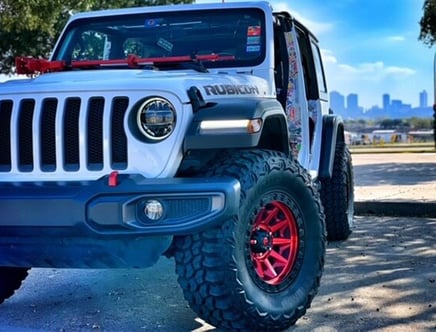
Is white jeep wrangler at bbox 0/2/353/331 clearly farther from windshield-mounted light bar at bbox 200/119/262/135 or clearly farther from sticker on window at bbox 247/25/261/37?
sticker on window at bbox 247/25/261/37

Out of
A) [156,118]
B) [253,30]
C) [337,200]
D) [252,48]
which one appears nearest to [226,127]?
[156,118]

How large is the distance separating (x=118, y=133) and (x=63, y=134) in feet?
1.01

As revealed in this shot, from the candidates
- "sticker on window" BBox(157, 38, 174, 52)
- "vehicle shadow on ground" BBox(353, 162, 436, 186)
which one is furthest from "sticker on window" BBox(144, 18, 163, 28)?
"vehicle shadow on ground" BBox(353, 162, 436, 186)

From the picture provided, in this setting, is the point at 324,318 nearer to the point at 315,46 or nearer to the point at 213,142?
the point at 213,142

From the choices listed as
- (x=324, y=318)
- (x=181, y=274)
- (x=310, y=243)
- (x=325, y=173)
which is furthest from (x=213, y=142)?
(x=325, y=173)

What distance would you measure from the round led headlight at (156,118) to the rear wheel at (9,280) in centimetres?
161

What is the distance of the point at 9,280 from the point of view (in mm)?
4305

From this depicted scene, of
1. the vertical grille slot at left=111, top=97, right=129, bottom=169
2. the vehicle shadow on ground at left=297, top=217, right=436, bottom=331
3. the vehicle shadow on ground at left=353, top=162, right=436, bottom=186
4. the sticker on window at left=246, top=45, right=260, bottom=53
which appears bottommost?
the vehicle shadow on ground at left=297, top=217, right=436, bottom=331

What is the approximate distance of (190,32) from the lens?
4.79m

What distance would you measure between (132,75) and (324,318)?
1.87 meters

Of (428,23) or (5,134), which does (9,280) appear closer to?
(5,134)

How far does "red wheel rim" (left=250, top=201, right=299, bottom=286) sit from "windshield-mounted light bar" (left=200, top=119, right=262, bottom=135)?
0.54 m

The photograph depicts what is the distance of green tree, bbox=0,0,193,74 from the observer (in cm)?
1078

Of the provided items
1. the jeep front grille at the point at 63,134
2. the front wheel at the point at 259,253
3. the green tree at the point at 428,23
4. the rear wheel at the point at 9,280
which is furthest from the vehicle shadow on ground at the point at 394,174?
the jeep front grille at the point at 63,134
